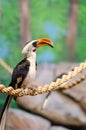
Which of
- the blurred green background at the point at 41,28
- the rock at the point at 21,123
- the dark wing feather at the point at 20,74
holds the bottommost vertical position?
the dark wing feather at the point at 20,74

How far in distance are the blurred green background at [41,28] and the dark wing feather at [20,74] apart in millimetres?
1897

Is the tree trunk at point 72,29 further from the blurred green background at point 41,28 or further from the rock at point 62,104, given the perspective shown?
the rock at point 62,104

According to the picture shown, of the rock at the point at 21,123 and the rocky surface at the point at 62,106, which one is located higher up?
the rocky surface at the point at 62,106

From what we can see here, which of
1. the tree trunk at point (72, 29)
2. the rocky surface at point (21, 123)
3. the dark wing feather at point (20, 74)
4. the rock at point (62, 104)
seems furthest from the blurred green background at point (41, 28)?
the dark wing feather at point (20, 74)

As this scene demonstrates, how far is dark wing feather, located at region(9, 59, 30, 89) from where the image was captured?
1844 millimetres

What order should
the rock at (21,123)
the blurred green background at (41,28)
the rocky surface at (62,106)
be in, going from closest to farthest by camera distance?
the rock at (21,123) → the rocky surface at (62,106) → the blurred green background at (41,28)

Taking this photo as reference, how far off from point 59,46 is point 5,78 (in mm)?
553

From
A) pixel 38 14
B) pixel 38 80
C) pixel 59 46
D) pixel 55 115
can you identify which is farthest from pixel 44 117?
pixel 38 14

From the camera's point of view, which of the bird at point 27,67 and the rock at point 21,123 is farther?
the rock at point 21,123

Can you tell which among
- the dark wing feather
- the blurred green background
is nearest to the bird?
the dark wing feather

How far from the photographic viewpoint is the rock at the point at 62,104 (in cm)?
368

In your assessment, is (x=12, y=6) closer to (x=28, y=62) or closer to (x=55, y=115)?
(x=55, y=115)

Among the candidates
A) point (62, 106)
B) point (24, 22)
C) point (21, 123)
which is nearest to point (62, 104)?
point (62, 106)

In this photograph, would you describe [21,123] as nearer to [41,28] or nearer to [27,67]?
[41,28]
